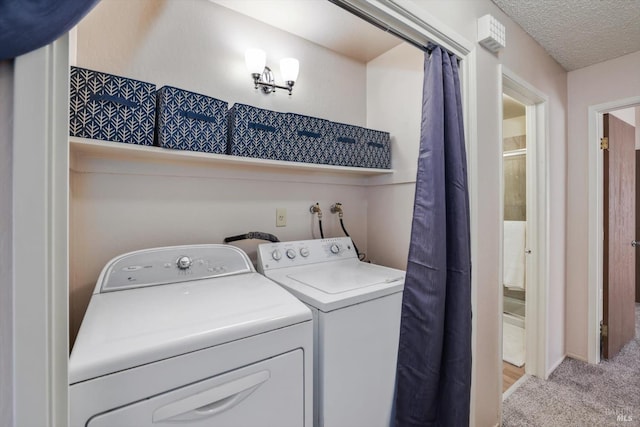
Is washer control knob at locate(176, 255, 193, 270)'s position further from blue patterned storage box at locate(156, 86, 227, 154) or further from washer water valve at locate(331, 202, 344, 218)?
washer water valve at locate(331, 202, 344, 218)

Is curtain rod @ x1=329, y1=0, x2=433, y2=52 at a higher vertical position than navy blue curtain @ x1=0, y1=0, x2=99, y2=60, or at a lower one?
higher

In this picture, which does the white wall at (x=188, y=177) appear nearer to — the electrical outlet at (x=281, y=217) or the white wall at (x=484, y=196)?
the electrical outlet at (x=281, y=217)

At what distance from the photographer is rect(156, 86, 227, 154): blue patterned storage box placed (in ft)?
3.91

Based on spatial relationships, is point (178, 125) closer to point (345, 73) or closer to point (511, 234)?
point (345, 73)

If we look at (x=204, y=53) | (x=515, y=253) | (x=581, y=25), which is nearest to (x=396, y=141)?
(x=204, y=53)

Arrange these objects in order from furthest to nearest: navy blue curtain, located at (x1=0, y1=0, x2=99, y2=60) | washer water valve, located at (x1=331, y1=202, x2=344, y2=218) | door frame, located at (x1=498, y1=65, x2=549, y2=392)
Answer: door frame, located at (x1=498, y1=65, x2=549, y2=392) < washer water valve, located at (x1=331, y1=202, x2=344, y2=218) < navy blue curtain, located at (x1=0, y1=0, x2=99, y2=60)

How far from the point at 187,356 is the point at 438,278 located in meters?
1.03

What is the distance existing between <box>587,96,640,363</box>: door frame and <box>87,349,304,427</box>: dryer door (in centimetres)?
277

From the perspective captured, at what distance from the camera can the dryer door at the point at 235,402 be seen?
0.72 metres

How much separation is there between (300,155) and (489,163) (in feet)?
3.70

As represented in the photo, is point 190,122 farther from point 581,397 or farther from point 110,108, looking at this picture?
point 581,397

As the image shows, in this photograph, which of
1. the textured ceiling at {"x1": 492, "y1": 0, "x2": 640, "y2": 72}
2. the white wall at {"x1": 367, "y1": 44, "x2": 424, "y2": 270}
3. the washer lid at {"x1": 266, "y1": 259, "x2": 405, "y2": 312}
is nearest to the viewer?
the washer lid at {"x1": 266, "y1": 259, "x2": 405, "y2": 312}

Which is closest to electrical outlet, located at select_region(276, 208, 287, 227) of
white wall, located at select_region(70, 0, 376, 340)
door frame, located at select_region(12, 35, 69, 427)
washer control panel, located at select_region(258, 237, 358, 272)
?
white wall, located at select_region(70, 0, 376, 340)

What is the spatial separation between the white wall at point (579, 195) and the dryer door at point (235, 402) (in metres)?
2.77
